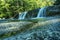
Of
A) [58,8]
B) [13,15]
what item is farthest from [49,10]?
[13,15]

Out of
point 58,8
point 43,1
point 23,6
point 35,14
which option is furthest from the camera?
point 43,1

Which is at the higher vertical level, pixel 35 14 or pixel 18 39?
pixel 18 39

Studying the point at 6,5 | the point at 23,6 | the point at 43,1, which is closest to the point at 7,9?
the point at 6,5

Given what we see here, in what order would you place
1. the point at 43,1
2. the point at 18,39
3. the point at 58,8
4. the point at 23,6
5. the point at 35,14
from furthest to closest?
1. the point at 43,1
2. the point at 23,6
3. the point at 35,14
4. the point at 58,8
5. the point at 18,39

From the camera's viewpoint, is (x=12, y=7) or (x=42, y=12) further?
(x=12, y=7)

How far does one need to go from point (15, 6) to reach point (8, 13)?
2.92 m

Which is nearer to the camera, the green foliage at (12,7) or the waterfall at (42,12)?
the waterfall at (42,12)

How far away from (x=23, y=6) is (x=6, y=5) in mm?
4832

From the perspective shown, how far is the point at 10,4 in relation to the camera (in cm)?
4200

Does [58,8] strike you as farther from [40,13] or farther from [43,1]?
A: [43,1]

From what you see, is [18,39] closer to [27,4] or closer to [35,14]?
[35,14]

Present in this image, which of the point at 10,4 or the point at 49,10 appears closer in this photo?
the point at 49,10

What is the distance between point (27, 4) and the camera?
142 feet

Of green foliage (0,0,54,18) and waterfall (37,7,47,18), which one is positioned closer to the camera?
waterfall (37,7,47,18)
